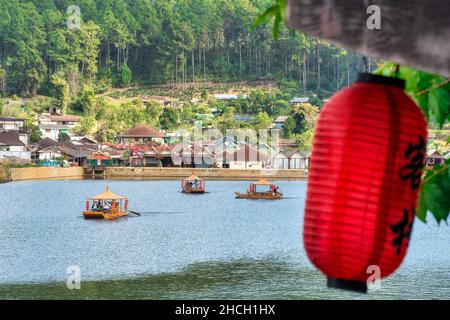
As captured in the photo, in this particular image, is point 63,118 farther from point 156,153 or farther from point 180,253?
point 180,253

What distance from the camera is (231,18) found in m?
57.0

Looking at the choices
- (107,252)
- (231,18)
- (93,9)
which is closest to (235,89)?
(231,18)

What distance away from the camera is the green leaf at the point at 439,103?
51.8 inches

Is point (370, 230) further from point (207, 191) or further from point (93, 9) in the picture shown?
point (93, 9)

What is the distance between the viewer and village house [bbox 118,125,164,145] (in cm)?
4366

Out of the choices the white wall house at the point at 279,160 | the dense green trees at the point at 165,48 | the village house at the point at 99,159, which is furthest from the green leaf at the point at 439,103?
the dense green trees at the point at 165,48

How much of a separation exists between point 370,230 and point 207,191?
1374 inches

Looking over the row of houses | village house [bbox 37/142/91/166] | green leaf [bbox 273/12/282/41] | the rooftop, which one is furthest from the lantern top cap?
village house [bbox 37/142/91/166]

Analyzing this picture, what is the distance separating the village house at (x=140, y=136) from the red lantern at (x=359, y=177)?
42.5m

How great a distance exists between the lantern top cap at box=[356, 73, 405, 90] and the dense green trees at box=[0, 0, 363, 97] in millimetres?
52250

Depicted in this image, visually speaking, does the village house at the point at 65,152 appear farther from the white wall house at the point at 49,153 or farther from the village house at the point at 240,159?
the village house at the point at 240,159

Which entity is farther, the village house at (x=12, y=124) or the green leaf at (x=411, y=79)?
the village house at (x=12, y=124)

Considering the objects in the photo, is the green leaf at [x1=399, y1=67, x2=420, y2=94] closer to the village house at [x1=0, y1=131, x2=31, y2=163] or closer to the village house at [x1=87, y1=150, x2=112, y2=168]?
the village house at [x1=0, y1=131, x2=31, y2=163]

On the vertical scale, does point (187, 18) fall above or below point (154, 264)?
above
